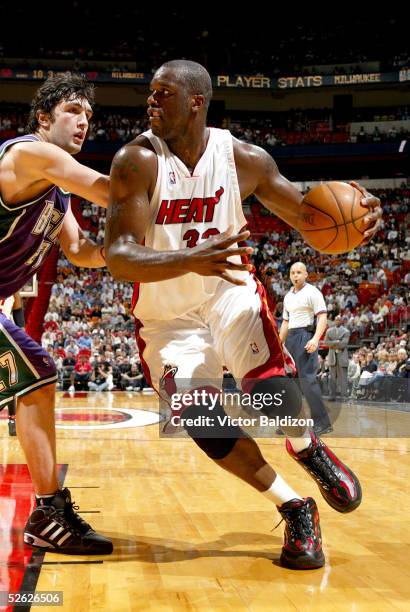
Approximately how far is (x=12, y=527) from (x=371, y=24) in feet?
95.4

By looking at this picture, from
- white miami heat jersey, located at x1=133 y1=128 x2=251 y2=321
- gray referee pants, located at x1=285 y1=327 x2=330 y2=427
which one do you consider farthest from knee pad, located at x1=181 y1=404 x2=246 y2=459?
gray referee pants, located at x1=285 y1=327 x2=330 y2=427

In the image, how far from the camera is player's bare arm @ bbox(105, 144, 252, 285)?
2.18 metres

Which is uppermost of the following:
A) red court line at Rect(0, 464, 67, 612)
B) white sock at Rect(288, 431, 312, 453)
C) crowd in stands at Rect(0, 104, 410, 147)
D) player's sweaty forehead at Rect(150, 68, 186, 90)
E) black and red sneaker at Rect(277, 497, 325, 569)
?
crowd in stands at Rect(0, 104, 410, 147)

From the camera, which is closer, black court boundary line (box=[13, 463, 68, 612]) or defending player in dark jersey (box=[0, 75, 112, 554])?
black court boundary line (box=[13, 463, 68, 612])

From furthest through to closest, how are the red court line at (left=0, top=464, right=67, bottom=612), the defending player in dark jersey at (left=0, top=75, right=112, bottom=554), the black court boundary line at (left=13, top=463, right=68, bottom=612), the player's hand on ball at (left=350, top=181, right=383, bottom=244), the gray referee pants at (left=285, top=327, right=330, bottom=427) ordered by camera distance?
the gray referee pants at (left=285, top=327, right=330, bottom=427) → the defending player in dark jersey at (left=0, top=75, right=112, bottom=554) → the player's hand on ball at (left=350, top=181, right=383, bottom=244) → the red court line at (left=0, top=464, right=67, bottom=612) → the black court boundary line at (left=13, top=463, right=68, bottom=612)

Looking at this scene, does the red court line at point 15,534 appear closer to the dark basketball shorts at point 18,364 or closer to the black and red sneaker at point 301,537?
the dark basketball shorts at point 18,364

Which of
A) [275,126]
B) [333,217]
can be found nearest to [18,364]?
[333,217]

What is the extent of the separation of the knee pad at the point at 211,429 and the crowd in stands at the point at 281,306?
25.8 ft

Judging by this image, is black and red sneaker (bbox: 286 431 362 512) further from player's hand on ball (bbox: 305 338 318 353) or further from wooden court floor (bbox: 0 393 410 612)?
player's hand on ball (bbox: 305 338 318 353)

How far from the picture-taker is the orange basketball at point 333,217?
111 inches

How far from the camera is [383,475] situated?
4789 mm

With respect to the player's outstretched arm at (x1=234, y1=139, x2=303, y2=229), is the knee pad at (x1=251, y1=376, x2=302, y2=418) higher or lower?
lower

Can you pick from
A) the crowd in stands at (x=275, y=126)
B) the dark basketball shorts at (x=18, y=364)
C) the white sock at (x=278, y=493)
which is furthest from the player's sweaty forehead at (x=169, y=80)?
the crowd in stands at (x=275, y=126)

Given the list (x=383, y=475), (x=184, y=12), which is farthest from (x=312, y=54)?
(x=383, y=475)
